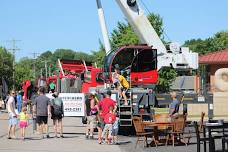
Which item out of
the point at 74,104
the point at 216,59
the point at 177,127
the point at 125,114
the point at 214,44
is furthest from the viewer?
the point at 214,44

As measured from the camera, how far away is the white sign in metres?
21.6

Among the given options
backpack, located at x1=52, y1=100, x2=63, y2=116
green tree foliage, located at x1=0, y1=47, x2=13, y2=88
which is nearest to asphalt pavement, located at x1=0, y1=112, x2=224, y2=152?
backpack, located at x1=52, y1=100, x2=63, y2=116

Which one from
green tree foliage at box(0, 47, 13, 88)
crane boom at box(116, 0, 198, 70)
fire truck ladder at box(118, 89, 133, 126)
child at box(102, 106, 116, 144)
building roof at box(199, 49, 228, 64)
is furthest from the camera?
green tree foliage at box(0, 47, 13, 88)

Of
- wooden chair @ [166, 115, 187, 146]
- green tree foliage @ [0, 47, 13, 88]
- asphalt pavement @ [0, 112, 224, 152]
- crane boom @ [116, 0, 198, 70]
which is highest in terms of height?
green tree foliage @ [0, 47, 13, 88]

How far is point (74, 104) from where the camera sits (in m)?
21.7

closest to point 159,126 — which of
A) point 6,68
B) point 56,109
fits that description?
point 56,109

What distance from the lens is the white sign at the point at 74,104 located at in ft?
70.9

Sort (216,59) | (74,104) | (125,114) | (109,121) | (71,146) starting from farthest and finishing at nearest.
→ 1. (216,59)
2. (74,104)
3. (125,114)
4. (109,121)
5. (71,146)

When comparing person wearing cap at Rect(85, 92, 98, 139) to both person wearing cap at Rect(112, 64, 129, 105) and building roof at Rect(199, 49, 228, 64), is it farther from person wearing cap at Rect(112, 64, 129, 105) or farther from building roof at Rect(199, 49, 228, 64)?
building roof at Rect(199, 49, 228, 64)

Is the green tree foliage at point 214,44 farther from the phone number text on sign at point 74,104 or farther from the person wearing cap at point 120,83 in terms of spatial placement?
the person wearing cap at point 120,83

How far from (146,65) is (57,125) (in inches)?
168

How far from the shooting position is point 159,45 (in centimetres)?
2359

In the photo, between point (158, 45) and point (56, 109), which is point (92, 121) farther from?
point (158, 45)

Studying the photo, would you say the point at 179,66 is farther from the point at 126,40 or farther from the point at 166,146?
A: the point at 126,40
